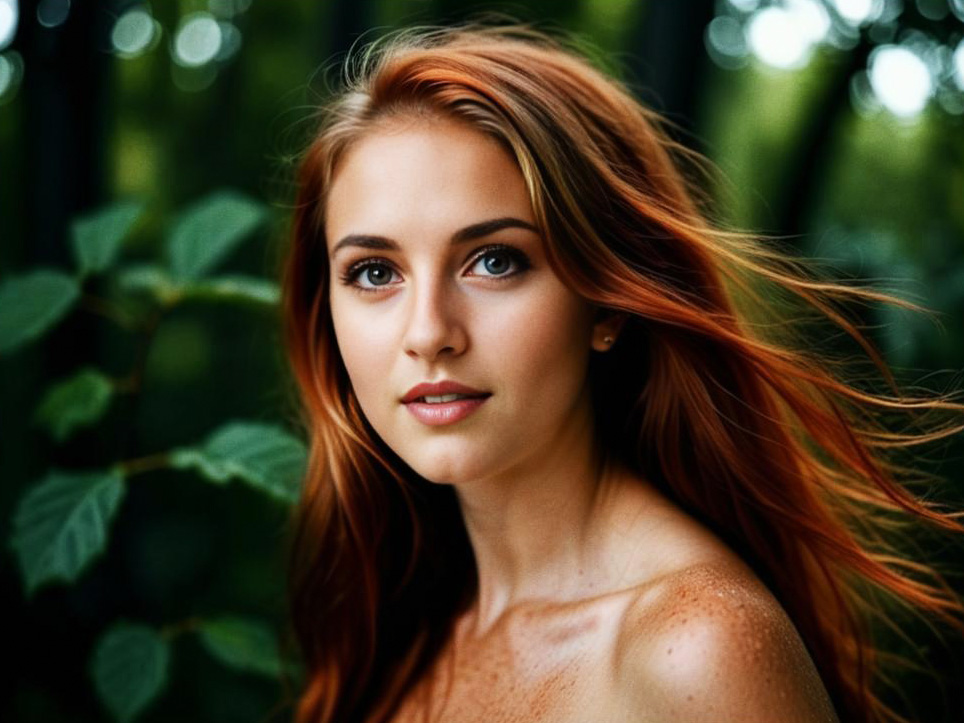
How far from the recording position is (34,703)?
299 centimetres

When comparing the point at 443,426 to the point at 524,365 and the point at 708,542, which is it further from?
the point at 708,542

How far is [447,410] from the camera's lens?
63.6 inches

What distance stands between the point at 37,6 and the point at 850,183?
19.4 feet

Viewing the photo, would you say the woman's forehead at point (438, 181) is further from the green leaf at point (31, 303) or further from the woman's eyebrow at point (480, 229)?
the green leaf at point (31, 303)

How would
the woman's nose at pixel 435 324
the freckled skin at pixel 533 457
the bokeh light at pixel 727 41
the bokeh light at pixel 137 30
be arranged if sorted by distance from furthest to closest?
the bokeh light at pixel 137 30 < the bokeh light at pixel 727 41 < the woman's nose at pixel 435 324 < the freckled skin at pixel 533 457

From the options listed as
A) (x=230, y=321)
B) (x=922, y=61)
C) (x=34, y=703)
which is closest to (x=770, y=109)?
(x=230, y=321)

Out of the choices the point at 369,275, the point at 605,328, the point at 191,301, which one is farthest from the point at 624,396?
the point at 191,301

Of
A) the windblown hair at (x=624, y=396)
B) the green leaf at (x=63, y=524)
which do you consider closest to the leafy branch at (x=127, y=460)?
the green leaf at (x=63, y=524)

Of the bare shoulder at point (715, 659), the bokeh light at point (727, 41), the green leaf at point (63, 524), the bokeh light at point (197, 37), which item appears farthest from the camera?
the bokeh light at point (197, 37)

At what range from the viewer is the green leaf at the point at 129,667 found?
7.22 ft

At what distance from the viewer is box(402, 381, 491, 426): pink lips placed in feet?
5.22

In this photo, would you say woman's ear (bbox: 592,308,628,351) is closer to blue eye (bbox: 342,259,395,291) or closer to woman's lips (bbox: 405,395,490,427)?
woman's lips (bbox: 405,395,490,427)

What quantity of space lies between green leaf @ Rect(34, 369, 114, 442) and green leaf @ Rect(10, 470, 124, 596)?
0.15m

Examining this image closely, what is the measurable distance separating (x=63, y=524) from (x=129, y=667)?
40 centimetres
